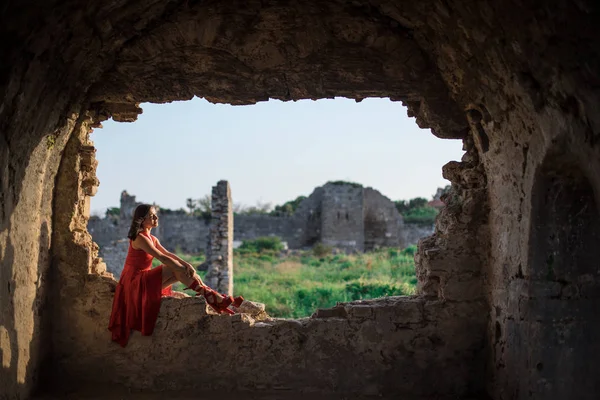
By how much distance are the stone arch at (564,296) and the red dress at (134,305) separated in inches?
127

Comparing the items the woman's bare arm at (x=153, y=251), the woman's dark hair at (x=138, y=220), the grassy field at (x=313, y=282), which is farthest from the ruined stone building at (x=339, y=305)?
the grassy field at (x=313, y=282)

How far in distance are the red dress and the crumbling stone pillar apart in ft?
25.4

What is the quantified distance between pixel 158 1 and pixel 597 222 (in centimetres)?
378

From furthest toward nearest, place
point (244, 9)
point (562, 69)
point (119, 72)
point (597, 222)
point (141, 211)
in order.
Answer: point (141, 211), point (119, 72), point (244, 9), point (597, 222), point (562, 69)

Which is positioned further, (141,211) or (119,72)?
(141,211)

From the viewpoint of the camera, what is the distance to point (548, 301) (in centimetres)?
404

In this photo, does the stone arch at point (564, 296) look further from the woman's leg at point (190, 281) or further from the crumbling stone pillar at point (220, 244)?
the crumbling stone pillar at point (220, 244)

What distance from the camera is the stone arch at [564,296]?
399 cm

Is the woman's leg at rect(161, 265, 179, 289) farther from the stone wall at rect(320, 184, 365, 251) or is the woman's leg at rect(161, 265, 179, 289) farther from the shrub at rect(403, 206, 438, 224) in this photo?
the shrub at rect(403, 206, 438, 224)

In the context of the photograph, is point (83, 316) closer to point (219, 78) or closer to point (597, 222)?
point (219, 78)

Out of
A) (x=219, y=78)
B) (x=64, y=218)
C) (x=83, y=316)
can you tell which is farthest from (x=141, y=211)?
(x=219, y=78)

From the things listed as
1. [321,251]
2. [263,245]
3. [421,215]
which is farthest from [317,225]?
[421,215]

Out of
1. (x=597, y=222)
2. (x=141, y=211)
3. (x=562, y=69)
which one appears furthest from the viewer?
(x=141, y=211)

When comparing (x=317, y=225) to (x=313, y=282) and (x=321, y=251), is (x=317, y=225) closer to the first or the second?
(x=321, y=251)
